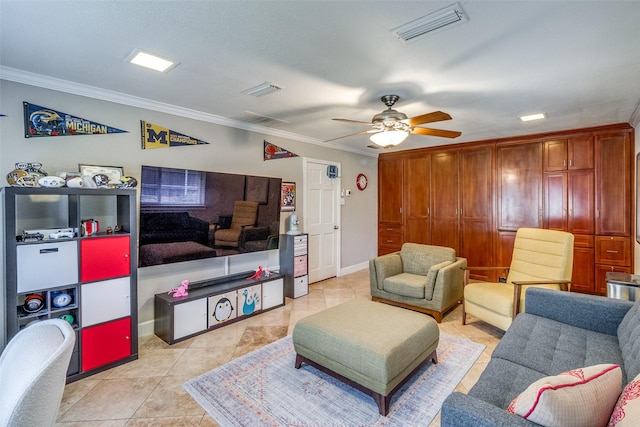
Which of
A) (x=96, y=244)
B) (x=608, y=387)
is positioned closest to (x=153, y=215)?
(x=96, y=244)

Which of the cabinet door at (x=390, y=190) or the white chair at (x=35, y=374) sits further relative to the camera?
the cabinet door at (x=390, y=190)

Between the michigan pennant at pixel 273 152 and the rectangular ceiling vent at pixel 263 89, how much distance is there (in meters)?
1.35

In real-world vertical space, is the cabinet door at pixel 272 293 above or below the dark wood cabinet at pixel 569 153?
below

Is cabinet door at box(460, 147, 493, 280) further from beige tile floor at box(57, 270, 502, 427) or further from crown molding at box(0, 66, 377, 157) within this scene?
crown molding at box(0, 66, 377, 157)

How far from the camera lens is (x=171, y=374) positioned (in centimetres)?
247

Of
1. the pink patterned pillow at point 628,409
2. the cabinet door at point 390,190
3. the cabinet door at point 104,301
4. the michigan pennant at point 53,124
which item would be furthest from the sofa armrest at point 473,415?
the cabinet door at point 390,190

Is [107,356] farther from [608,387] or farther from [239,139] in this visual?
[608,387]

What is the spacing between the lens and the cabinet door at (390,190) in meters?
6.11

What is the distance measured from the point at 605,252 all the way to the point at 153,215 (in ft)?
18.4

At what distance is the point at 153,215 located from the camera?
2.92 metres

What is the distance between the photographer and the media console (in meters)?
3.00

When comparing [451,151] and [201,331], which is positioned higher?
[451,151]

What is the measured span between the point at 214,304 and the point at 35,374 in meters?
2.52

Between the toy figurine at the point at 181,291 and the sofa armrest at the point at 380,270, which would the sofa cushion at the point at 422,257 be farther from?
the toy figurine at the point at 181,291
